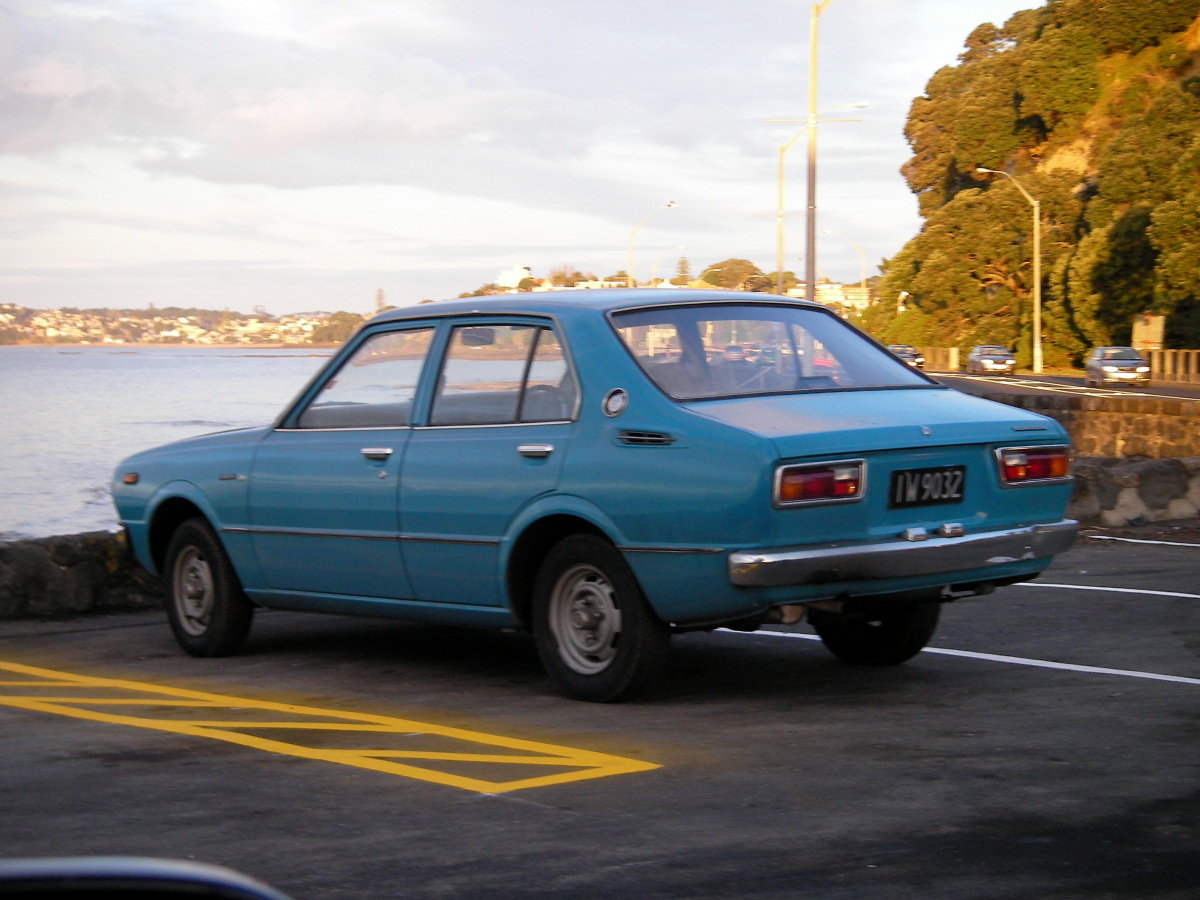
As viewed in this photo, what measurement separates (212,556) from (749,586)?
344 centimetres

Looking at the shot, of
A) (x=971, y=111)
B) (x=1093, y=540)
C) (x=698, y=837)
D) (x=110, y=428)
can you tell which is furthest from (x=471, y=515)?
(x=971, y=111)

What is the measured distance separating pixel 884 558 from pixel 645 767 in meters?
1.29

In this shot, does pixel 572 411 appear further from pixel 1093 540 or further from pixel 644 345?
pixel 1093 540

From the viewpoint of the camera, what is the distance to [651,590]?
6672mm

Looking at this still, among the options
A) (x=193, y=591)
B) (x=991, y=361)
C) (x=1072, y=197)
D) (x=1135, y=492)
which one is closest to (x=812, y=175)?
(x=1135, y=492)

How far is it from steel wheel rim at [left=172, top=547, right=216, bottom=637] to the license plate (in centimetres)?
377

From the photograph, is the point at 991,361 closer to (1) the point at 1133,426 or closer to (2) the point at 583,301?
(1) the point at 1133,426

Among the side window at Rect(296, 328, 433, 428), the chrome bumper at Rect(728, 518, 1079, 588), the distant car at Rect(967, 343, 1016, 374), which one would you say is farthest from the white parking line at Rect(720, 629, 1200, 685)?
the distant car at Rect(967, 343, 1016, 374)

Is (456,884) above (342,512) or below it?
below

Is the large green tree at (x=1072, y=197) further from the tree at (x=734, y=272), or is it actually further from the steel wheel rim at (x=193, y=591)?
the steel wheel rim at (x=193, y=591)

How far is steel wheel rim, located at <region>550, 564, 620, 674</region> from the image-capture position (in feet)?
22.8

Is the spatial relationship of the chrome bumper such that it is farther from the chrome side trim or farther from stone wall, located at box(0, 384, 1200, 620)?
stone wall, located at box(0, 384, 1200, 620)

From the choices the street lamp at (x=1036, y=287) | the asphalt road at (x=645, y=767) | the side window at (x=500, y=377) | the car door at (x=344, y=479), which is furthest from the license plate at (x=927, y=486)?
the street lamp at (x=1036, y=287)

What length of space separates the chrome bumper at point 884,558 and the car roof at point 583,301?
151 cm
